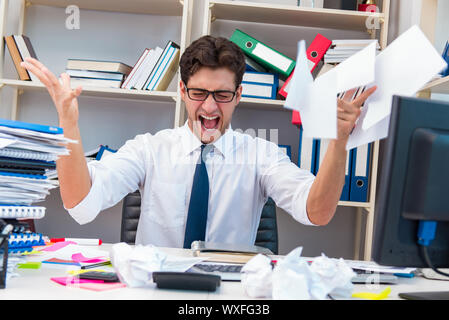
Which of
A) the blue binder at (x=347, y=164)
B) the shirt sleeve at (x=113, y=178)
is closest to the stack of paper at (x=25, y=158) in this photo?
the shirt sleeve at (x=113, y=178)

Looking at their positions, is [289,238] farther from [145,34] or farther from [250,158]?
[145,34]

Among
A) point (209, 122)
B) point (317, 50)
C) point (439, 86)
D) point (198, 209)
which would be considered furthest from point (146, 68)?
point (439, 86)

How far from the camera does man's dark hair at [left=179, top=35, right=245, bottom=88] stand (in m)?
1.67

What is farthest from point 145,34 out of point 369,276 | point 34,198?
point 369,276

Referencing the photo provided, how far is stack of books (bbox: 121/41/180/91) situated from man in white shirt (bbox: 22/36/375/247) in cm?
55

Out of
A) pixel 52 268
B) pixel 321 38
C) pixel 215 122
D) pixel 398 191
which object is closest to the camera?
pixel 398 191

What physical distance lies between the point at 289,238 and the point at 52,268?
180 cm

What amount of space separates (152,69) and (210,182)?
2.78 feet

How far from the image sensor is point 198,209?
1.68m

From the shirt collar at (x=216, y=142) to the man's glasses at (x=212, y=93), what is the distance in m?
0.16

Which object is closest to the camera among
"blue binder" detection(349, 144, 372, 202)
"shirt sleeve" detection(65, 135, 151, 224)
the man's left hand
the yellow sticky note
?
the yellow sticky note

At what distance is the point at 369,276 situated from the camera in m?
1.06

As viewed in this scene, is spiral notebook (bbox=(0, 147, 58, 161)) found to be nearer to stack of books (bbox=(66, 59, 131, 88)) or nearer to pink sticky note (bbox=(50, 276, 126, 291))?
pink sticky note (bbox=(50, 276, 126, 291))

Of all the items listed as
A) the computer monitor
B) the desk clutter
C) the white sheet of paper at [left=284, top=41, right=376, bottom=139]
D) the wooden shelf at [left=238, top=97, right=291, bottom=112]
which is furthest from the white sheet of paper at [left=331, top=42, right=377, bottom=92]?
the wooden shelf at [left=238, top=97, right=291, bottom=112]
